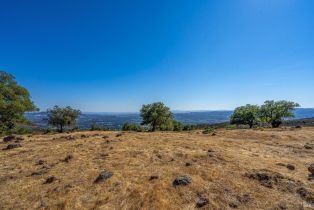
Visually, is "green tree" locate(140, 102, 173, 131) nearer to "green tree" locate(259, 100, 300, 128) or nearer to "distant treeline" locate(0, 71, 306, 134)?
"distant treeline" locate(0, 71, 306, 134)

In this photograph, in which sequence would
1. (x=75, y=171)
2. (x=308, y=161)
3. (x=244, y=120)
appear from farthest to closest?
1. (x=244, y=120)
2. (x=308, y=161)
3. (x=75, y=171)

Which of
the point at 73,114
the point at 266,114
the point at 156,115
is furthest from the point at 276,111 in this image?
the point at 73,114

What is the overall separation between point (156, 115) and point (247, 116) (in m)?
30.2

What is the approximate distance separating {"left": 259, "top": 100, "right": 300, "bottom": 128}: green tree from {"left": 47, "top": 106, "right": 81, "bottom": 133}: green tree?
54.7 meters

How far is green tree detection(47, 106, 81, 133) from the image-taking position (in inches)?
2223

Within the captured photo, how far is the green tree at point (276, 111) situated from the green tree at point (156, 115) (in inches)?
1160

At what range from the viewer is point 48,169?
14086mm

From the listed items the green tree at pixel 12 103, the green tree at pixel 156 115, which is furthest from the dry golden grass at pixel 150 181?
the green tree at pixel 156 115

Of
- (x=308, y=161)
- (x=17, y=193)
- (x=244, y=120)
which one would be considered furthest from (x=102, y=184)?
(x=244, y=120)

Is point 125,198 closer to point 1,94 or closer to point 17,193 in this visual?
point 17,193

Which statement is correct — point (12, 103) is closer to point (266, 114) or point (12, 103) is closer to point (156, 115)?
point (156, 115)

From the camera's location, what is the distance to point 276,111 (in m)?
63.8

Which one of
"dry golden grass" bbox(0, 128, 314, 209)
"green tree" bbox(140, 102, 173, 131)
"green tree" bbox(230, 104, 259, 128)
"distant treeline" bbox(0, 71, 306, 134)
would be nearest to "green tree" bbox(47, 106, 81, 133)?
"distant treeline" bbox(0, 71, 306, 134)

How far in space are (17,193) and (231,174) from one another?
11.0 metres
